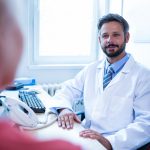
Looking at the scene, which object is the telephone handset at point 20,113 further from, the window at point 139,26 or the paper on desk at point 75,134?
the window at point 139,26

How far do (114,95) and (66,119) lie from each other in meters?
0.38

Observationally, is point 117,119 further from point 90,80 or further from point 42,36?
point 42,36

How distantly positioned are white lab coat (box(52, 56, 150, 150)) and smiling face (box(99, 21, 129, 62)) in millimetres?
118

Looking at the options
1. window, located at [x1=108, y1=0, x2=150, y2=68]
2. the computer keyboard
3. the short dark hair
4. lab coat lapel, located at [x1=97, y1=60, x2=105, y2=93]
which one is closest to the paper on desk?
the computer keyboard

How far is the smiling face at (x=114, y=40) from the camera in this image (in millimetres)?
1695

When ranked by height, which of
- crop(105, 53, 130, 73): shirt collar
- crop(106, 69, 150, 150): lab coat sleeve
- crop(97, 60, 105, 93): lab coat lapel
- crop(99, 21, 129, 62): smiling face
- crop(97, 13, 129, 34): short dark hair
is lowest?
crop(106, 69, 150, 150): lab coat sleeve

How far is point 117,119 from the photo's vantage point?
58.8 inches

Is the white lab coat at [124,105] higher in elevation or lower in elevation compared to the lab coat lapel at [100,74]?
lower

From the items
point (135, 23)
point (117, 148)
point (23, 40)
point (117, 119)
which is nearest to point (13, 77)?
point (23, 40)

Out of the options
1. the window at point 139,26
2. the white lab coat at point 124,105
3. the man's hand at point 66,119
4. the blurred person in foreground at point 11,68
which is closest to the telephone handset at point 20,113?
the man's hand at point 66,119

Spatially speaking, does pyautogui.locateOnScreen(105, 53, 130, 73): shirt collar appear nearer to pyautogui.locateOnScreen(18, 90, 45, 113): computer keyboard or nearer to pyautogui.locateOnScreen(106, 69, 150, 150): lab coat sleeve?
pyautogui.locateOnScreen(106, 69, 150, 150): lab coat sleeve

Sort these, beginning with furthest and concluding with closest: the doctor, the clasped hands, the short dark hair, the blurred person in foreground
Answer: the short dark hair < the doctor < the clasped hands < the blurred person in foreground

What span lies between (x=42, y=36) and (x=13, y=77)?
252 cm

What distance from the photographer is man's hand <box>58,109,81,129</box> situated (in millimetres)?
1246
